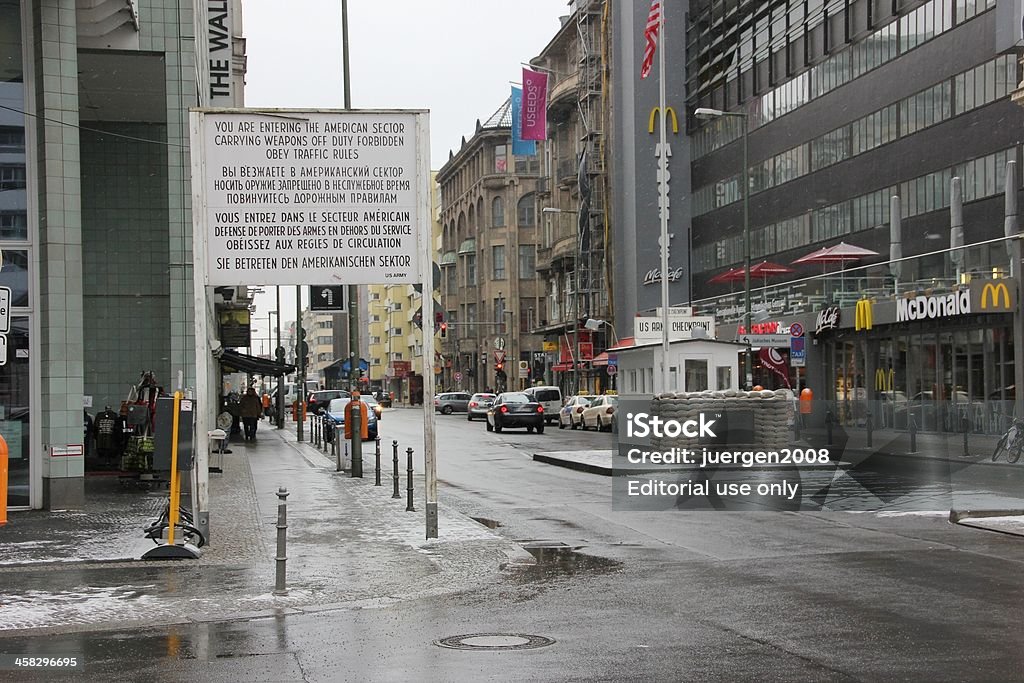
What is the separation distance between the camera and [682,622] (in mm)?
9531

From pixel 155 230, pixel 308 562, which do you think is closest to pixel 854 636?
pixel 308 562

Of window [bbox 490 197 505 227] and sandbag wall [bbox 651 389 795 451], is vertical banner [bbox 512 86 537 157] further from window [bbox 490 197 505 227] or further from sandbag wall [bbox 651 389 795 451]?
sandbag wall [bbox 651 389 795 451]

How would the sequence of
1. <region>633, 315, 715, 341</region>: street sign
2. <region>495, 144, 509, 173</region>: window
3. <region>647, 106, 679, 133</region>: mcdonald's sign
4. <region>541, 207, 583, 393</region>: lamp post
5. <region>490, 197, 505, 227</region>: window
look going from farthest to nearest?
<region>490, 197, 505, 227</region>: window → <region>495, 144, 509, 173</region>: window → <region>541, 207, 583, 393</region>: lamp post → <region>647, 106, 679, 133</region>: mcdonald's sign → <region>633, 315, 715, 341</region>: street sign

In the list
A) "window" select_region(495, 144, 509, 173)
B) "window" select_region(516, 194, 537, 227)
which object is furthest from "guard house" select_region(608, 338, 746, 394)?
A: "window" select_region(495, 144, 509, 173)

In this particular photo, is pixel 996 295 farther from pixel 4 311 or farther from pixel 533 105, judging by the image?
pixel 533 105

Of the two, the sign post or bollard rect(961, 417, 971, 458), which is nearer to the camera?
the sign post

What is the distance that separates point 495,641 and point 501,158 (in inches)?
3976

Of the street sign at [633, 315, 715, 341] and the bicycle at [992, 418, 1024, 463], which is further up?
the street sign at [633, 315, 715, 341]

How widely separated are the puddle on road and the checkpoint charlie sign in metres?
3.60

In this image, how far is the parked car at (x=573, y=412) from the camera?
53.0 meters

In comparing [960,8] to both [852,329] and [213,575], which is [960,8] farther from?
[213,575]

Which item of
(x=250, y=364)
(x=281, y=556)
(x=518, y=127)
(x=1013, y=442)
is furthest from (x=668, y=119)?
(x=281, y=556)

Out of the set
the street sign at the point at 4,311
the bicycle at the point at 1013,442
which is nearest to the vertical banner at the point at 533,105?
the bicycle at the point at 1013,442

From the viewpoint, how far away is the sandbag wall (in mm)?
19500
